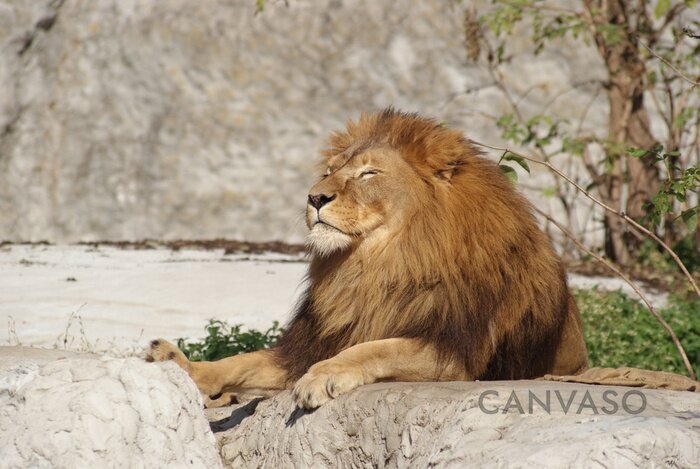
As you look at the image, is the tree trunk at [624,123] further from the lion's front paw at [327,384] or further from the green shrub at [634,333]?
the lion's front paw at [327,384]

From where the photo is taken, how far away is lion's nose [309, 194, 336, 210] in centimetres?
415

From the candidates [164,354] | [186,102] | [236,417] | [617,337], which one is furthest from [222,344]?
[186,102]

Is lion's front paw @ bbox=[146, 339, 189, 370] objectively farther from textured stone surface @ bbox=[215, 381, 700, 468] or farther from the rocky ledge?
textured stone surface @ bbox=[215, 381, 700, 468]

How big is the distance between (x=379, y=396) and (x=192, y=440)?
69 cm

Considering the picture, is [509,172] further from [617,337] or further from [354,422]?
[617,337]

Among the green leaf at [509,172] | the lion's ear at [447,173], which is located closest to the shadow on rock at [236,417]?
the lion's ear at [447,173]

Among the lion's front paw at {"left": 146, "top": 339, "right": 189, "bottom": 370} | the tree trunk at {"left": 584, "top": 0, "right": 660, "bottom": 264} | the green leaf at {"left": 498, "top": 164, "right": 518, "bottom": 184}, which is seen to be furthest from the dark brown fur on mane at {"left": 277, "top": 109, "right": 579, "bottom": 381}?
the tree trunk at {"left": 584, "top": 0, "right": 660, "bottom": 264}

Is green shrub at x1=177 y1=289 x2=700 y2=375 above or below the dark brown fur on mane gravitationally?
below

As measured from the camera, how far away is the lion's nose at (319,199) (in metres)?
4.15

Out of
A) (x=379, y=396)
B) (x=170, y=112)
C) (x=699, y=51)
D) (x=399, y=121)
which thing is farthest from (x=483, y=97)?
(x=379, y=396)

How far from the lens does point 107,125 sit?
960 cm

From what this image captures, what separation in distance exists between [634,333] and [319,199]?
3556 millimetres

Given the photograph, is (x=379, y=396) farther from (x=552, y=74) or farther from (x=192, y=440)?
(x=552, y=74)

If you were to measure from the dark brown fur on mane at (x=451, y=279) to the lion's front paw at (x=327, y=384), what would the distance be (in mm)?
336
